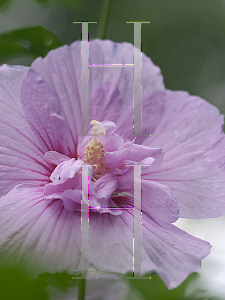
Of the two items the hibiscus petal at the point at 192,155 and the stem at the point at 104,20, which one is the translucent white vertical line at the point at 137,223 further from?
the stem at the point at 104,20

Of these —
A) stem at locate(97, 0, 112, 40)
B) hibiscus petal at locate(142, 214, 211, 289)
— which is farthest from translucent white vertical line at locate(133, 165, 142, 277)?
stem at locate(97, 0, 112, 40)

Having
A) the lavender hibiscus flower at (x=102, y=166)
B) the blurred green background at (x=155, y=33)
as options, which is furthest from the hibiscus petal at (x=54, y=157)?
the blurred green background at (x=155, y=33)

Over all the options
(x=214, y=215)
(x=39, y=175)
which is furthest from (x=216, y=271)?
(x=39, y=175)

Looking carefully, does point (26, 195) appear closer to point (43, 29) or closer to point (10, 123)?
point (10, 123)

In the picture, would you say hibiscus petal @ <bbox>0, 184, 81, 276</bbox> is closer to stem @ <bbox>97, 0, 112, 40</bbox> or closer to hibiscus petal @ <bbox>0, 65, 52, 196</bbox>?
hibiscus petal @ <bbox>0, 65, 52, 196</bbox>

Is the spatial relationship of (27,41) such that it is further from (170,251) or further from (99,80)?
(170,251)

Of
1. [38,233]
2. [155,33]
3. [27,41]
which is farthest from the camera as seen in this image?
[155,33]

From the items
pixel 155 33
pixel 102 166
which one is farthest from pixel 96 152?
pixel 155 33

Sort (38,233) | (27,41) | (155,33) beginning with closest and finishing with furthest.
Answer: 1. (38,233)
2. (27,41)
3. (155,33)
